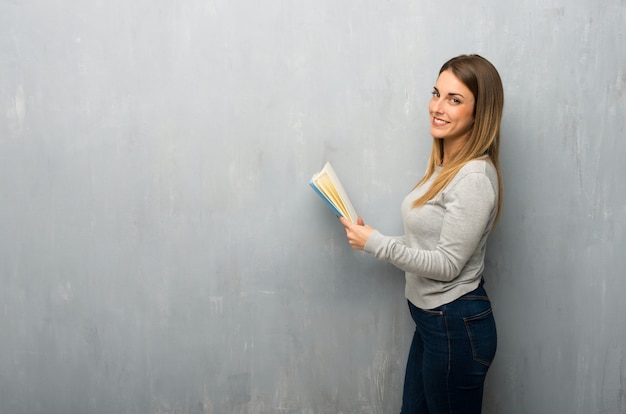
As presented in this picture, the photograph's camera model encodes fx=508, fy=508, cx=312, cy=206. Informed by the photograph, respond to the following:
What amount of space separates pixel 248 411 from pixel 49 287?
0.78 meters

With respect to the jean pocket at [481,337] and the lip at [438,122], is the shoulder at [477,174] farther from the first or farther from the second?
the jean pocket at [481,337]

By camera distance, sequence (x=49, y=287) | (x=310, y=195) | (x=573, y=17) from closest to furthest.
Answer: (x=573, y=17) < (x=310, y=195) < (x=49, y=287)

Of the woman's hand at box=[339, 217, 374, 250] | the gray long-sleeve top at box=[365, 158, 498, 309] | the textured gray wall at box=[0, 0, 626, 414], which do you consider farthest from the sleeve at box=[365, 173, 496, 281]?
the textured gray wall at box=[0, 0, 626, 414]

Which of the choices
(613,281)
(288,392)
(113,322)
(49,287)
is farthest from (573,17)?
(49,287)

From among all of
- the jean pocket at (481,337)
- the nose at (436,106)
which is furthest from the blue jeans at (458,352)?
the nose at (436,106)

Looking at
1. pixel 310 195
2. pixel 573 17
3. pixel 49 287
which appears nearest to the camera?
pixel 573 17

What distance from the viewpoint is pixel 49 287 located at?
5.57 ft

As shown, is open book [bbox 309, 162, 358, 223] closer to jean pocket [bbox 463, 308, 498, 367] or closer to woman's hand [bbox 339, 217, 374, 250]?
woman's hand [bbox 339, 217, 374, 250]

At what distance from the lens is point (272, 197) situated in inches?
62.9

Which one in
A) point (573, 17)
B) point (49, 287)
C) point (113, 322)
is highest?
point (573, 17)

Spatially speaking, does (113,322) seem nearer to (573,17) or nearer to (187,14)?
(187,14)

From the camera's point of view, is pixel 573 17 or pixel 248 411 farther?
pixel 248 411

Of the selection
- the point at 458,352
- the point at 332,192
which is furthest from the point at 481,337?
the point at 332,192

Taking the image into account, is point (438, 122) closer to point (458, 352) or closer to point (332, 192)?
point (332, 192)
